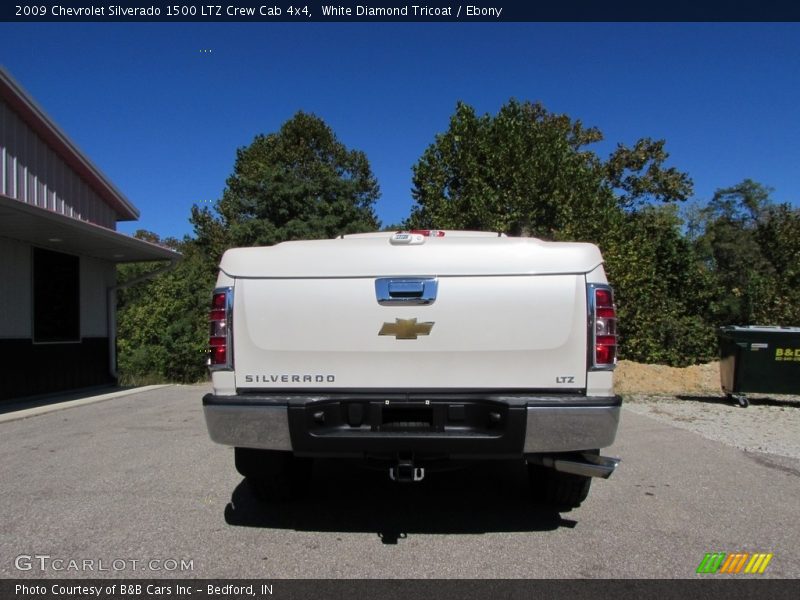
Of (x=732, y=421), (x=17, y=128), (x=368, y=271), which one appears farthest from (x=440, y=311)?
(x=17, y=128)

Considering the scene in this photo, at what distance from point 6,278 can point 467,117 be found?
42.2ft

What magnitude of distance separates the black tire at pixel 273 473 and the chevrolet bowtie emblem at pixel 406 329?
3.83 feet

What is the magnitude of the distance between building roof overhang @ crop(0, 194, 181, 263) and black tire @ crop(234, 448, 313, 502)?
5777 mm

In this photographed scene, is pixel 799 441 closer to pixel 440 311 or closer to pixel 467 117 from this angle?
pixel 440 311

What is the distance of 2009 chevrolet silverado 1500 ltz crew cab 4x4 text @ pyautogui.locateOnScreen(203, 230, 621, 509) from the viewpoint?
3535 mm

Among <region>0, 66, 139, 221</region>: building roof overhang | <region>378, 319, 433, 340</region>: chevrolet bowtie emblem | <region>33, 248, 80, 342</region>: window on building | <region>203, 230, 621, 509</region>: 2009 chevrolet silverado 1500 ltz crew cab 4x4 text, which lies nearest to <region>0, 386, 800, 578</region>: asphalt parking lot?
<region>203, 230, 621, 509</region>: 2009 chevrolet silverado 1500 ltz crew cab 4x4 text

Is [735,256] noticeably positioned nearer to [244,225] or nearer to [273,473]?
[244,225]

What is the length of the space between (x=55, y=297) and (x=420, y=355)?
418 inches

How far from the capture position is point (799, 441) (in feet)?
24.8

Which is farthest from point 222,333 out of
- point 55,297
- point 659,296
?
point 659,296

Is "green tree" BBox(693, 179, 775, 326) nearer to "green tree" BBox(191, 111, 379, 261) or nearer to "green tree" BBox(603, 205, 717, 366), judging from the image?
"green tree" BBox(603, 205, 717, 366)

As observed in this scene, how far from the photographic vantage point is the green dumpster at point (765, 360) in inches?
400

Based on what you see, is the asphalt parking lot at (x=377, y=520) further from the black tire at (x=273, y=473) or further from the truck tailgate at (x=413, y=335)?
the truck tailgate at (x=413, y=335)
